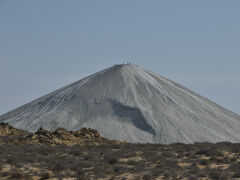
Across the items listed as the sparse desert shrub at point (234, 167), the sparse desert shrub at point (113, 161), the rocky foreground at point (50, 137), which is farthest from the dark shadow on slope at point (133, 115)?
the sparse desert shrub at point (234, 167)

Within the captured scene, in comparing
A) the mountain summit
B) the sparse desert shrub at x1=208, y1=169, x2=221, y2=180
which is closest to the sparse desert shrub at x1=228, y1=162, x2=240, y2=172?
the sparse desert shrub at x1=208, y1=169, x2=221, y2=180

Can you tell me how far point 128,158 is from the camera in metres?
42.3

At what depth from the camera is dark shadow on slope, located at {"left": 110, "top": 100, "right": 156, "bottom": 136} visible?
140 metres

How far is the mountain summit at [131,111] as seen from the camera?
138 m

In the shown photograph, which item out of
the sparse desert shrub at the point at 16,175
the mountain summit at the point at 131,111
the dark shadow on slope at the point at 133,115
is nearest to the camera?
the sparse desert shrub at the point at 16,175

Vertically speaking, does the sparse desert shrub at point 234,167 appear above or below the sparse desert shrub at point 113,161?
below

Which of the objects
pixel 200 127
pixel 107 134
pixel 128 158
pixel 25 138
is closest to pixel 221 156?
pixel 128 158

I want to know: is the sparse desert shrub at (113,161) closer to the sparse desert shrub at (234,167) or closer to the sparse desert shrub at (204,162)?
the sparse desert shrub at (204,162)

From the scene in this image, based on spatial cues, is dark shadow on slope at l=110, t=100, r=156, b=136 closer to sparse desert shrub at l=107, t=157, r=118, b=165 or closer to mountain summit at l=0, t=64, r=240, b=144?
mountain summit at l=0, t=64, r=240, b=144

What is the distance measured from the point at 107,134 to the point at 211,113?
38.5 metres

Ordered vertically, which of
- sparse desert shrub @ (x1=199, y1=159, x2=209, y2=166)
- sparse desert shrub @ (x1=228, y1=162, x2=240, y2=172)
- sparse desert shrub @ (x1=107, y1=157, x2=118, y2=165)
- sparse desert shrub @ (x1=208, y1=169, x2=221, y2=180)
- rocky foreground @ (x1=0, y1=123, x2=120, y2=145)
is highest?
rocky foreground @ (x1=0, y1=123, x2=120, y2=145)

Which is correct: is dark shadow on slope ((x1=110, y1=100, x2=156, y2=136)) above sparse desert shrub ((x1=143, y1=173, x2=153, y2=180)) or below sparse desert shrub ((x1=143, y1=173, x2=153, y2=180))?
above

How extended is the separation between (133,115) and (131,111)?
2399mm

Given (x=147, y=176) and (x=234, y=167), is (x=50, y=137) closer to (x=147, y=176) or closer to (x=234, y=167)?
(x=147, y=176)
